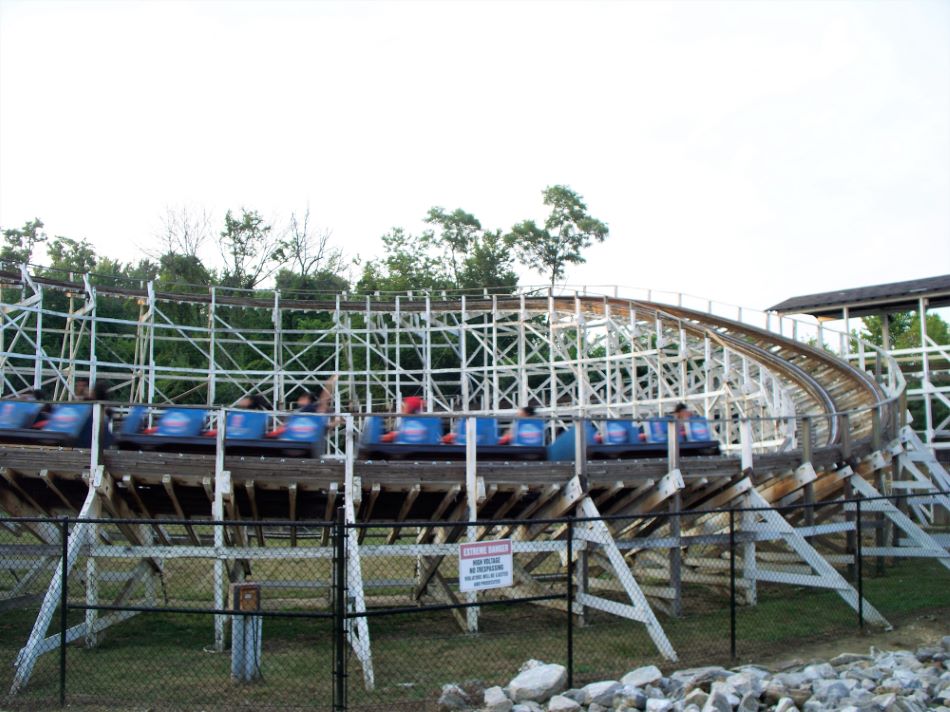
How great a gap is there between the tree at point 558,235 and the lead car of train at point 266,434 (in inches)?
1545

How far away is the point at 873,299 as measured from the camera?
2816 cm

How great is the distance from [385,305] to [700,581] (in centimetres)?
1645

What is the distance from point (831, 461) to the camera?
15383 mm

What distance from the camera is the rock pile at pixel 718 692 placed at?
7.45 meters

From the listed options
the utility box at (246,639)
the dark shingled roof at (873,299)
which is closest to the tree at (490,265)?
the dark shingled roof at (873,299)

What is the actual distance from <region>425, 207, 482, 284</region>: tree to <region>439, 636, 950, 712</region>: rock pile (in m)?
46.6

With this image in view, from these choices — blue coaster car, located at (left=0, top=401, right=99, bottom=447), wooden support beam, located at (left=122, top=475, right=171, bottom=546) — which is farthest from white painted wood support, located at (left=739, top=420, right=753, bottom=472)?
blue coaster car, located at (left=0, top=401, right=99, bottom=447)

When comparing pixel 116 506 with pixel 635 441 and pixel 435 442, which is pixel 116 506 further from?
pixel 635 441

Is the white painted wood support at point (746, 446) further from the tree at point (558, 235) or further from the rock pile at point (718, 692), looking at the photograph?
the tree at point (558, 235)

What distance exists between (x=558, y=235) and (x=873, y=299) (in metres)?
25.4

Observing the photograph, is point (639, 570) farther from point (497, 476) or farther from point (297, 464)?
point (297, 464)

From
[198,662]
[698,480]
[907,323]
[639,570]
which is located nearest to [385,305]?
[639,570]

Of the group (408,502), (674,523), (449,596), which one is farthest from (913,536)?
(408,502)

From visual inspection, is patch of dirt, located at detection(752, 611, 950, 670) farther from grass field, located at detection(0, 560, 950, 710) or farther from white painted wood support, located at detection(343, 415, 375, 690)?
white painted wood support, located at detection(343, 415, 375, 690)
